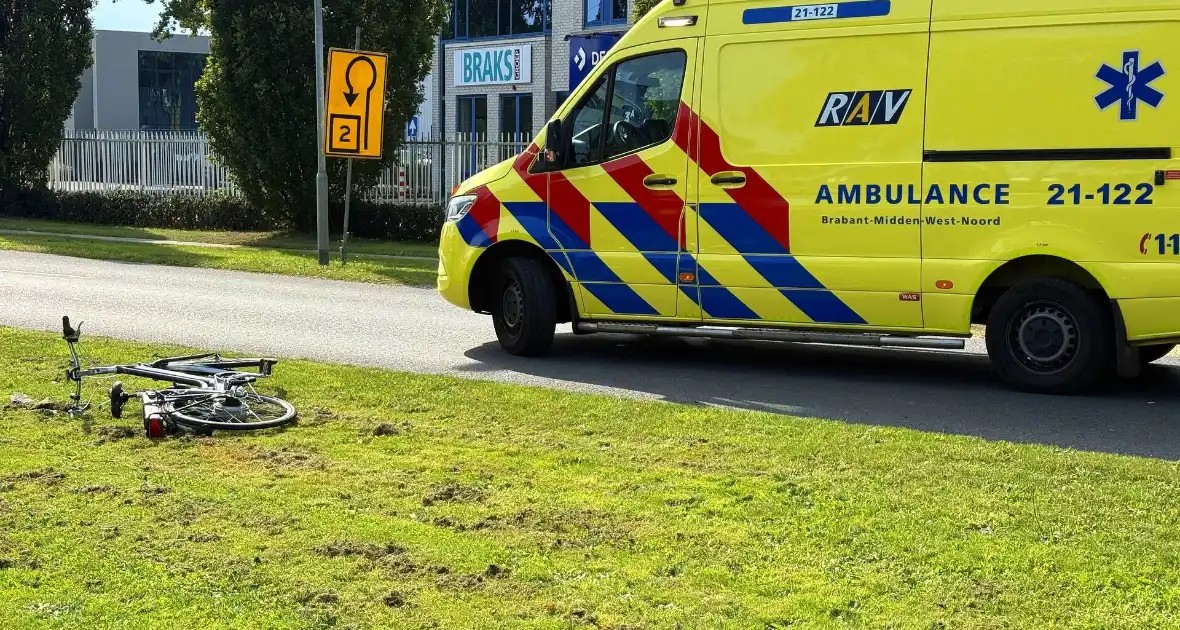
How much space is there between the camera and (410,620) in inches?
159

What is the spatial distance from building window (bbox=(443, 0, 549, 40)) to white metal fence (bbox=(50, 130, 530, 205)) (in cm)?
969

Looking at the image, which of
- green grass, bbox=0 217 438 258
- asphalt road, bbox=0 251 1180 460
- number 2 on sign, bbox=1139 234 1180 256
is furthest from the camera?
green grass, bbox=0 217 438 258

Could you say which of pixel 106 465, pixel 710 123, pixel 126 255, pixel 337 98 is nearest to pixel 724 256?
pixel 710 123

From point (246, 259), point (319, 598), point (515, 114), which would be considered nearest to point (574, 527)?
point (319, 598)

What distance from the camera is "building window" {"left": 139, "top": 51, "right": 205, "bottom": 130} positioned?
2288 inches

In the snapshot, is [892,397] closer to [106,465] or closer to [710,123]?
[710,123]

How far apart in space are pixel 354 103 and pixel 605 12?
59.4ft

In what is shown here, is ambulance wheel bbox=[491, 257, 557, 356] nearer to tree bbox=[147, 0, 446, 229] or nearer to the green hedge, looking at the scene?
the green hedge

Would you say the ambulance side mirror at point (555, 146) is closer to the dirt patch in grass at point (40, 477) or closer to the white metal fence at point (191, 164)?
the dirt patch in grass at point (40, 477)

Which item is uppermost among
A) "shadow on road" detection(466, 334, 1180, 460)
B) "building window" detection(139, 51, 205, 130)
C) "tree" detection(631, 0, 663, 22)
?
"building window" detection(139, 51, 205, 130)

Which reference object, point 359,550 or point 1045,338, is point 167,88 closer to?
point 1045,338

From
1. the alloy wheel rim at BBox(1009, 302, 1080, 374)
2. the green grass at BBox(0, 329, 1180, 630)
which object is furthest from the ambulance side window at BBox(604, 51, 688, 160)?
the green grass at BBox(0, 329, 1180, 630)

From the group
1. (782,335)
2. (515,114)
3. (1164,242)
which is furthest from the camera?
(515,114)

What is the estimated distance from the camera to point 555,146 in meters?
9.86
